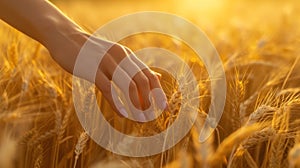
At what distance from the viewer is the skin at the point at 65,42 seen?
1.10m

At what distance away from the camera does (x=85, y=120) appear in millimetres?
1158

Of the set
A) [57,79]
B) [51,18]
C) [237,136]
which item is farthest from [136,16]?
[237,136]

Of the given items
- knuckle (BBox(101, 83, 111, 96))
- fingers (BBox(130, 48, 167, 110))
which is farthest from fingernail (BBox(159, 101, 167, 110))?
knuckle (BBox(101, 83, 111, 96))

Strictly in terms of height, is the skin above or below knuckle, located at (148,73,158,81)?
above

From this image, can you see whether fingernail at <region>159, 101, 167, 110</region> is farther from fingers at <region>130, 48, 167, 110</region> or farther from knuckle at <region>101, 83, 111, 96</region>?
knuckle at <region>101, 83, 111, 96</region>

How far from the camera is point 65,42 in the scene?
1133 mm

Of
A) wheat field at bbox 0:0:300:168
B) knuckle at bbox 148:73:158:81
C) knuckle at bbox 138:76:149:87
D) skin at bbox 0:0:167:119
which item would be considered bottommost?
wheat field at bbox 0:0:300:168

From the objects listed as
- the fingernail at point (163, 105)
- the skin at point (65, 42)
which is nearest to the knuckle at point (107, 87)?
the skin at point (65, 42)

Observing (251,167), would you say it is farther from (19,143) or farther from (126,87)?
(19,143)

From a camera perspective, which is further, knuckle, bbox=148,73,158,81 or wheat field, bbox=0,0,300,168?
knuckle, bbox=148,73,158,81

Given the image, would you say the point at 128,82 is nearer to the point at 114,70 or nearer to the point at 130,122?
the point at 114,70

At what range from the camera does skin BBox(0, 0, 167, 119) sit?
1.10 m

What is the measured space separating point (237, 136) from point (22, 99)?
72 cm

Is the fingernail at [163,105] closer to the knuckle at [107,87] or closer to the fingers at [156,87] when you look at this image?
the fingers at [156,87]
